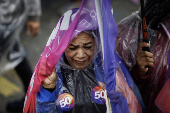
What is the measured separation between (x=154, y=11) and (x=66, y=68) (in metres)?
0.74

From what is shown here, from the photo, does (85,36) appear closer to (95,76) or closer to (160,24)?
(95,76)

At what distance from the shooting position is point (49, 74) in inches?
54.5

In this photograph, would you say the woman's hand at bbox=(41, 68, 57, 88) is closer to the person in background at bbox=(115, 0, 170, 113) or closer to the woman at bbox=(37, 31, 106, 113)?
the woman at bbox=(37, 31, 106, 113)

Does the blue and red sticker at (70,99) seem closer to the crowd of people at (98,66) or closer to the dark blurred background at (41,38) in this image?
the crowd of people at (98,66)

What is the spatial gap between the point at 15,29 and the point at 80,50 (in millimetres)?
1306

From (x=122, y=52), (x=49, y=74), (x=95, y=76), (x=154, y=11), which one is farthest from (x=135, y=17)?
(x=49, y=74)

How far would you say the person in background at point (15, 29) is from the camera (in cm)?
232

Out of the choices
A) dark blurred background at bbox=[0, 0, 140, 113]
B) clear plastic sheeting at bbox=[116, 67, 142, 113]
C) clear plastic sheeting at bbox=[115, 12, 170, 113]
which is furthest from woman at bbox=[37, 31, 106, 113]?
dark blurred background at bbox=[0, 0, 140, 113]

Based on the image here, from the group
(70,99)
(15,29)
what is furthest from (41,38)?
(70,99)

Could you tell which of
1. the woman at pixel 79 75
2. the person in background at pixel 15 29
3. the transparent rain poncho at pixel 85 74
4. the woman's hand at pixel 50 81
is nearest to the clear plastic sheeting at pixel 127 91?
the transparent rain poncho at pixel 85 74

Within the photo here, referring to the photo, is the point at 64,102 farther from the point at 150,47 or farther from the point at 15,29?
the point at 15,29

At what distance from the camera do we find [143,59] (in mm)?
1589

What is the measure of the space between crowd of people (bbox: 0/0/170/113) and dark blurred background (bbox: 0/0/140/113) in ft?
5.59

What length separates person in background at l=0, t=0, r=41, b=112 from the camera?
2.32 metres
